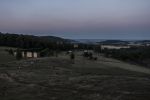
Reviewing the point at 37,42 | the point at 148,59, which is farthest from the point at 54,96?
the point at 37,42

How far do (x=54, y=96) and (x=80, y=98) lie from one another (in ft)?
4.84

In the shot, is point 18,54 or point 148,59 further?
point 148,59

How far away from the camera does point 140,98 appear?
15133mm

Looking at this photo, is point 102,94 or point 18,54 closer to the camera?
point 102,94

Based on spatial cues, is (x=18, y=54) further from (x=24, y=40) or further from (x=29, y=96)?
(x=29, y=96)

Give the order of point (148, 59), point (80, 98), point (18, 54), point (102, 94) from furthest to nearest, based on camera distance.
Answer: point (148, 59) → point (18, 54) → point (102, 94) → point (80, 98)

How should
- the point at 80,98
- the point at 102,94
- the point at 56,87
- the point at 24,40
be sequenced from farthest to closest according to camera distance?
the point at 24,40 < the point at 56,87 < the point at 102,94 < the point at 80,98

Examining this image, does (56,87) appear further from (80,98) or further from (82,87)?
(80,98)

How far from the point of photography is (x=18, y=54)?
Result: 55.8 metres

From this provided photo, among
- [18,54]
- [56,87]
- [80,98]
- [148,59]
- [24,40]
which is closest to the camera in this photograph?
[80,98]

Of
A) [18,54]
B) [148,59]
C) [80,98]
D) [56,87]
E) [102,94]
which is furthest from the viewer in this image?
[148,59]

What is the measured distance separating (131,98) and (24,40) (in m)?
69.4

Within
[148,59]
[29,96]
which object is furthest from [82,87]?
[148,59]

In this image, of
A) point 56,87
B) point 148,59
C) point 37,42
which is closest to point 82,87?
point 56,87
